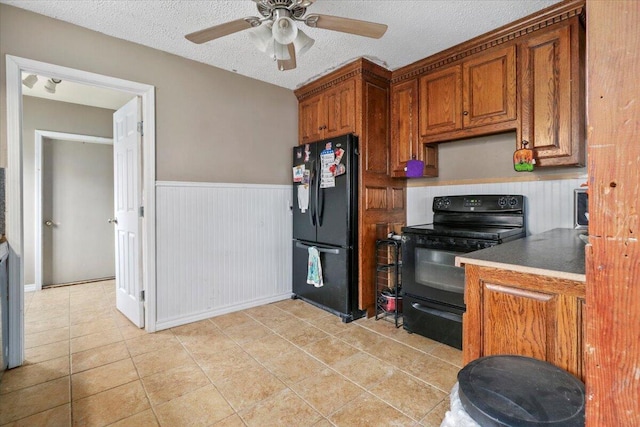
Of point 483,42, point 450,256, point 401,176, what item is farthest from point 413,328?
point 483,42

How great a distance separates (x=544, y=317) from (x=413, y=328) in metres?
1.43

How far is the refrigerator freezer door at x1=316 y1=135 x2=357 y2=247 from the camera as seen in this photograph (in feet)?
9.03

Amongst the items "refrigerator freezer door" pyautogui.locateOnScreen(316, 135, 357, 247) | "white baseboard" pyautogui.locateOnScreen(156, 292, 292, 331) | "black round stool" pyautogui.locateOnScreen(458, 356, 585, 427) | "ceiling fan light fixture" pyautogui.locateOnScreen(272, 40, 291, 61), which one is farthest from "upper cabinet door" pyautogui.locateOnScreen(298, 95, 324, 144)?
"black round stool" pyautogui.locateOnScreen(458, 356, 585, 427)

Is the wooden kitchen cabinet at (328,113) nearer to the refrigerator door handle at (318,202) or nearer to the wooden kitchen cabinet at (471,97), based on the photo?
the refrigerator door handle at (318,202)

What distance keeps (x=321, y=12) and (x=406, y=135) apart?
132cm

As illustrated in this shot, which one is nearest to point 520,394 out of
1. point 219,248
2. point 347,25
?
point 347,25

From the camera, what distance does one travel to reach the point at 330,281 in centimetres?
295

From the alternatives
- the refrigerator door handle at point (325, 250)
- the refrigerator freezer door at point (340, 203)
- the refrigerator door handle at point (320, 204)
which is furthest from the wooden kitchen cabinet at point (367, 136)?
the refrigerator door handle at point (320, 204)

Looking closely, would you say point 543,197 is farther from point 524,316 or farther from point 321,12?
point 321,12

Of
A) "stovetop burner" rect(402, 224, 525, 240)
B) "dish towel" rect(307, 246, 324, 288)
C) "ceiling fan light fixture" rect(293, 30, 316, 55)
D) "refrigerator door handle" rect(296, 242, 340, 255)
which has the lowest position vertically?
"dish towel" rect(307, 246, 324, 288)

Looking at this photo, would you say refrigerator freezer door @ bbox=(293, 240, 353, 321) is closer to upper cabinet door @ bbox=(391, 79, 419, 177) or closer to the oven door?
the oven door

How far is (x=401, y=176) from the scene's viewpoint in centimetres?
301

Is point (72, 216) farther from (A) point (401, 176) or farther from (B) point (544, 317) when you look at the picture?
(B) point (544, 317)

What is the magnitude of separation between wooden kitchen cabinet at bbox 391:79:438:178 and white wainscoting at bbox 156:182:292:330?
49.0 inches
